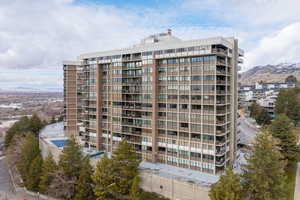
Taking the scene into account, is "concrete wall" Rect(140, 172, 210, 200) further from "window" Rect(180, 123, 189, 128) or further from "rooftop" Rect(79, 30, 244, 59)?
"rooftop" Rect(79, 30, 244, 59)

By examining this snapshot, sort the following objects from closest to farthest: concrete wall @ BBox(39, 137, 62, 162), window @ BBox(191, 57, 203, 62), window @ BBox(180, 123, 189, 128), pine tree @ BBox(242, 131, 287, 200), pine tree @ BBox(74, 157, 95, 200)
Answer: pine tree @ BBox(242, 131, 287, 200), pine tree @ BBox(74, 157, 95, 200), window @ BBox(191, 57, 203, 62), window @ BBox(180, 123, 189, 128), concrete wall @ BBox(39, 137, 62, 162)

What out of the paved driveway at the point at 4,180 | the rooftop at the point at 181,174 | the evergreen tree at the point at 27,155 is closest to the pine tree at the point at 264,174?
the rooftop at the point at 181,174

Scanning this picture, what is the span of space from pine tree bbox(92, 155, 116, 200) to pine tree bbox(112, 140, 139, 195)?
1.16 meters

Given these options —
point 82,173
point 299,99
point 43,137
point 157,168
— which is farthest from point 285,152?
point 43,137

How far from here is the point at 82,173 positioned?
42562 mm

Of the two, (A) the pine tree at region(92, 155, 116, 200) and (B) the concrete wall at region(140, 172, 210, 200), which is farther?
(A) the pine tree at region(92, 155, 116, 200)

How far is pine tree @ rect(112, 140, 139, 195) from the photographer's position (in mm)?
39406

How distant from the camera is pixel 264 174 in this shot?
32.4m

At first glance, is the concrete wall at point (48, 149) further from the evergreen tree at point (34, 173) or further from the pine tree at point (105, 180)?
the pine tree at point (105, 180)

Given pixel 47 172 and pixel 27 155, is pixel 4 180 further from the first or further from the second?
pixel 47 172

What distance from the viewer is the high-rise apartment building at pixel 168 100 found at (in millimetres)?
42625

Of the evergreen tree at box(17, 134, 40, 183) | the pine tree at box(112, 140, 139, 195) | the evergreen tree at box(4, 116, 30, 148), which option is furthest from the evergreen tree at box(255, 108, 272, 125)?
the evergreen tree at box(4, 116, 30, 148)

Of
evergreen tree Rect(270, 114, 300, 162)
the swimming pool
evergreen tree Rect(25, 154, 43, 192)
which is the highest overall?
evergreen tree Rect(270, 114, 300, 162)

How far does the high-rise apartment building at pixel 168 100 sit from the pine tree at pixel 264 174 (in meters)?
9.21
